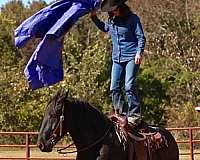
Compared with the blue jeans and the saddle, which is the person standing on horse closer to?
the blue jeans

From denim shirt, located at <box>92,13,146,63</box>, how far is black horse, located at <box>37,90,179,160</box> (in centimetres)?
98

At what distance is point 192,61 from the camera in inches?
1519

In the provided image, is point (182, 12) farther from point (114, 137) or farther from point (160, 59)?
point (114, 137)

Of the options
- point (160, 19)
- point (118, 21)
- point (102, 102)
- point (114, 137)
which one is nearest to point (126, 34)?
point (118, 21)

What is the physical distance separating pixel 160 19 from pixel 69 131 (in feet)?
101

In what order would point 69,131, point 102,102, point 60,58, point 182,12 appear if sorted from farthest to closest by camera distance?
point 182,12 < point 102,102 < point 60,58 < point 69,131

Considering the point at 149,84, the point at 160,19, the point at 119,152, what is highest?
the point at 119,152

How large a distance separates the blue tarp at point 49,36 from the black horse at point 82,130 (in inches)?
26.2

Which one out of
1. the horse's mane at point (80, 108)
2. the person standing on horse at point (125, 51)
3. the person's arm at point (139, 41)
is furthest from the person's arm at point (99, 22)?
the horse's mane at point (80, 108)

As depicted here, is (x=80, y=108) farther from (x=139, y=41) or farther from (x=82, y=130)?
(x=139, y=41)

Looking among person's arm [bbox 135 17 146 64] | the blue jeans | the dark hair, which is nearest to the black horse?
the blue jeans

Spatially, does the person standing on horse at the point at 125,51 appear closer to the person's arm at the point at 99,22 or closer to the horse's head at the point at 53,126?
the person's arm at the point at 99,22

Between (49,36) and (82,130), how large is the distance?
136 cm

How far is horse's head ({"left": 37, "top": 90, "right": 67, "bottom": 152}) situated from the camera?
7.56 meters
